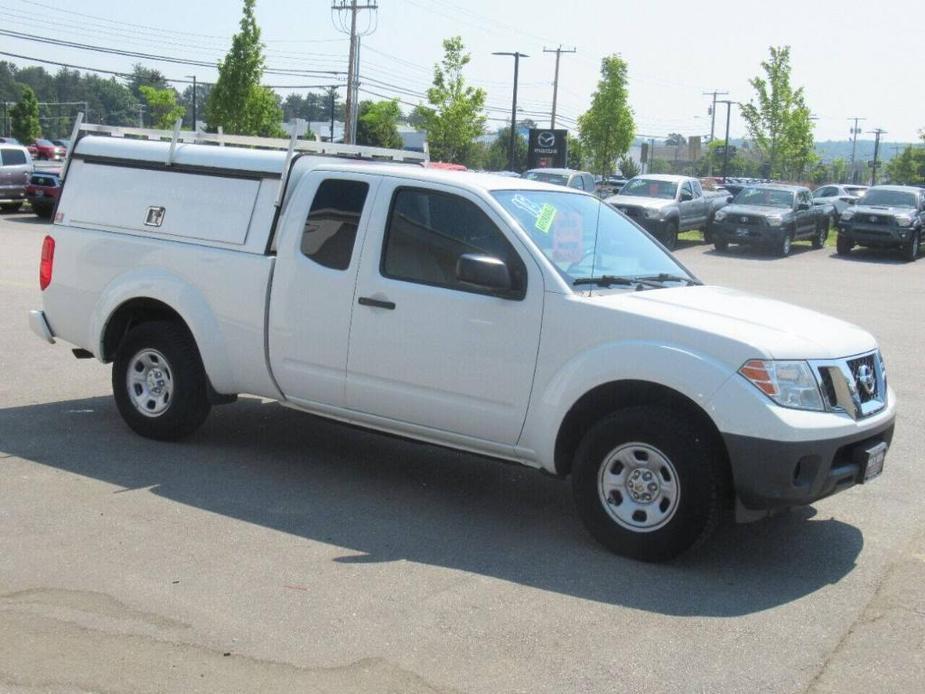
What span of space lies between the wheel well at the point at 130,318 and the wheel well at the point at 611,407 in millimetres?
2896

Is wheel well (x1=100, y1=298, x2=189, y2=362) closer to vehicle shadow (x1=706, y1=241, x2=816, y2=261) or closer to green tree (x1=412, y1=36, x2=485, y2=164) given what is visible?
vehicle shadow (x1=706, y1=241, x2=816, y2=261)

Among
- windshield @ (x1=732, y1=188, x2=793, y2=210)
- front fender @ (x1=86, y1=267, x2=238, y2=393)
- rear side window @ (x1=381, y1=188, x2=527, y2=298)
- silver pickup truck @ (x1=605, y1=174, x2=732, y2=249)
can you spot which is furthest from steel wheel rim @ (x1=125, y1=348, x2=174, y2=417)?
windshield @ (x1=732, y1=188, x2=793, y2=210)

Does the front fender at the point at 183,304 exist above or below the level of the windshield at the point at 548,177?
below

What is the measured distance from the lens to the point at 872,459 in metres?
5.77

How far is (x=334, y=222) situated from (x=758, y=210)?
80.2 ft

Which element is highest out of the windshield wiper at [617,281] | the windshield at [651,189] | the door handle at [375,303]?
the windshield at [651,189]

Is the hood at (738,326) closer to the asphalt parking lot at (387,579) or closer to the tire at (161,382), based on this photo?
the asphalt parking lot at (387,579)

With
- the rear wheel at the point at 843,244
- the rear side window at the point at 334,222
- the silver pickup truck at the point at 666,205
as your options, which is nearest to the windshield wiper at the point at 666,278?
the rear side window at the point at 334,222

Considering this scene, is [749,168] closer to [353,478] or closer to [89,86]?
[89,86]

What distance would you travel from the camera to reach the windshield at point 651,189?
3027cm

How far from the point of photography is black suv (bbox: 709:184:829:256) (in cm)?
2922

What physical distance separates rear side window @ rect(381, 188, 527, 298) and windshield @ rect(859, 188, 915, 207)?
26760 millimetres

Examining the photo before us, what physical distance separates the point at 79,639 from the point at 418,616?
138cm

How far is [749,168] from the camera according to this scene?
143625 millimetres
